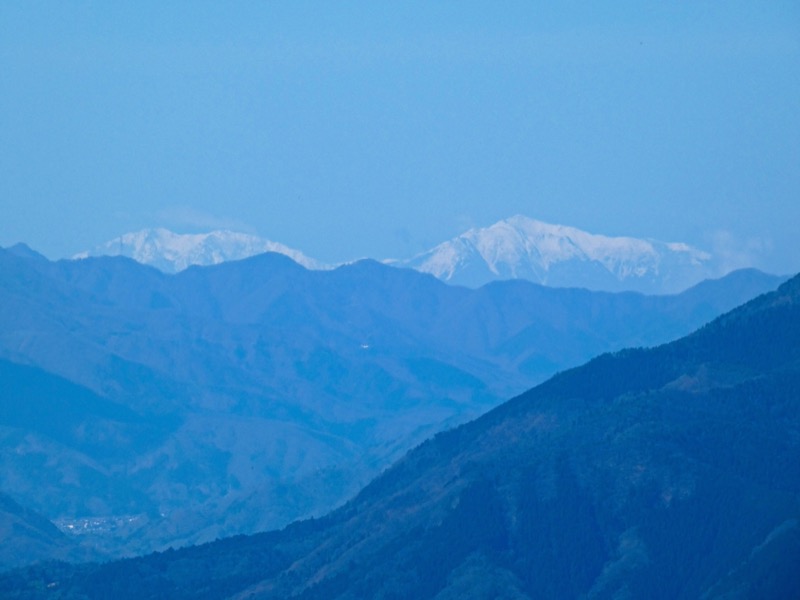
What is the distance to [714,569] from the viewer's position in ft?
654

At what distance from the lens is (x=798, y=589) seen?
17750cm

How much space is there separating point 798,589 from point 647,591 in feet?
81.3

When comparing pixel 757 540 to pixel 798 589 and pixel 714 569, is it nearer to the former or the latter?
pixel 714 569

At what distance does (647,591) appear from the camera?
7844 inches

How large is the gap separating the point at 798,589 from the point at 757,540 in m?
20.5

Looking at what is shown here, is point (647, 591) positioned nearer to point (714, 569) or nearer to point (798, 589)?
point (714, 569)

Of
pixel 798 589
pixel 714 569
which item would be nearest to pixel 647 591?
pixel 714 569

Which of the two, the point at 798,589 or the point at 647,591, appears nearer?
the point at 798,589

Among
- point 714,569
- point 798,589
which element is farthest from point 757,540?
point 798,589

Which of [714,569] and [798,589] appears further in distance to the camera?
[714,569]

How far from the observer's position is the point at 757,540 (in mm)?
197875

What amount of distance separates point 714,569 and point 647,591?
7.42 metres

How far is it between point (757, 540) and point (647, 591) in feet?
41.6

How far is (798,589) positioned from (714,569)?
72.8 ft
